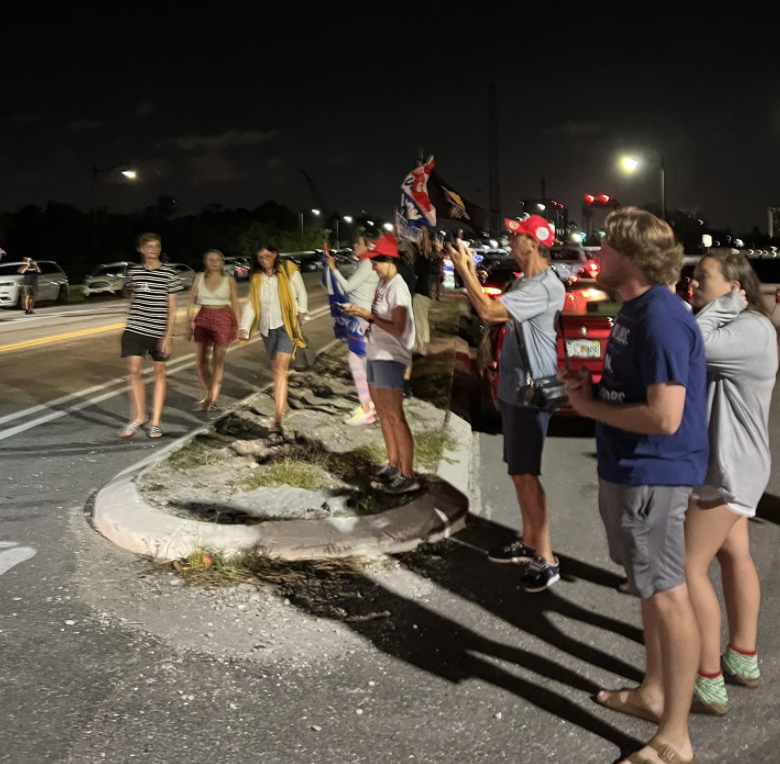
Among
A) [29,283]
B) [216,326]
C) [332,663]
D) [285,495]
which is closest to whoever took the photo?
[332,663]

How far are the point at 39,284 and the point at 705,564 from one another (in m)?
31.6

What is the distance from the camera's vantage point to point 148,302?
916 centimetres

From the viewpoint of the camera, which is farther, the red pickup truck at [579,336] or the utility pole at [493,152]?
the utility pole at [493,152]

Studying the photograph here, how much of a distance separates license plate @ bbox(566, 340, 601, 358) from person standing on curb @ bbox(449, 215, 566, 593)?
13.4ft

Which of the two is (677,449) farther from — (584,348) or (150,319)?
(150,319)

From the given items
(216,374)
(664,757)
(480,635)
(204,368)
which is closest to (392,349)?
(480,635)

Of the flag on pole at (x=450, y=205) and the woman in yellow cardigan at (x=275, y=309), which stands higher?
the flag on pole at (x=450, y=205)

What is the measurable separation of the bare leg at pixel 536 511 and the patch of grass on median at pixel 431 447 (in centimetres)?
218

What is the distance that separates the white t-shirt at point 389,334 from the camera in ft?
22.4

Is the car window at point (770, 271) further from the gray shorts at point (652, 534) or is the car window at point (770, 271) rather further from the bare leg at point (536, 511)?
the gray shorts at point (652, 534)

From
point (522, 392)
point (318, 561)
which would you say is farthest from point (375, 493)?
point (522, 392)

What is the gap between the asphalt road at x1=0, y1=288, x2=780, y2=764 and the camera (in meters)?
3.64

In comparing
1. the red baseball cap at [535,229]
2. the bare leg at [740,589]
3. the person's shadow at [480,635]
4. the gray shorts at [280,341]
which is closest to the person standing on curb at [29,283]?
the gray shorts at [280,341]

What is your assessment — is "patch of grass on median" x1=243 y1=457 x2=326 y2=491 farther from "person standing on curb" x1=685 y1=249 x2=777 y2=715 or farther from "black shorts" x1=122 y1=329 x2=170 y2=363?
"person standing on curb" x1=685 y1=249 x2=777 y2=715
